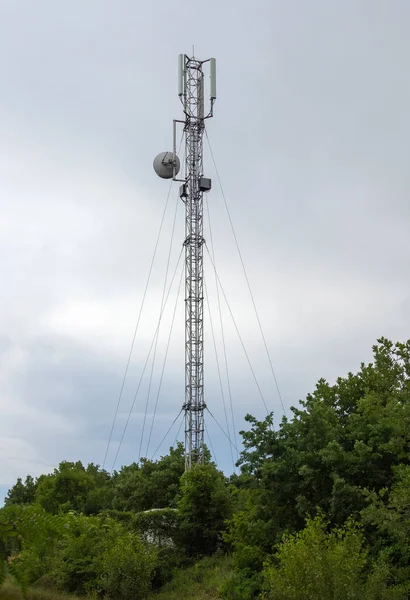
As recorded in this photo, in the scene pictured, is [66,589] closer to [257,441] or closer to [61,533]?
[257,441]

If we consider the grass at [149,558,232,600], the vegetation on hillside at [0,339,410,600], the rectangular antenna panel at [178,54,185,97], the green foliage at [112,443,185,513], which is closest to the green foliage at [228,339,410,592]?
the vegetation on hillside at [0,339,410,600]

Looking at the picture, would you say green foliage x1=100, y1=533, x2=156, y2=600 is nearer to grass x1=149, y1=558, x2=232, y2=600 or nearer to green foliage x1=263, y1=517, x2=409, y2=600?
grass x1=149, y1=558, x2=232, y2=600

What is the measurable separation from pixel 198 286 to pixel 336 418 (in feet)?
42.4

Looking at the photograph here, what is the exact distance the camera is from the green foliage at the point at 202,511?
28344 mm

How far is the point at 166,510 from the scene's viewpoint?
2892cm

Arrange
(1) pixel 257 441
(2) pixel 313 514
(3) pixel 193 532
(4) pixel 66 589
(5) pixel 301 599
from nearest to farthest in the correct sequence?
(5) pixel 301 599
(2) pixel 313 514
(1) pixel 257 441
(4) pixel 66 589
(3) pixel 193 532

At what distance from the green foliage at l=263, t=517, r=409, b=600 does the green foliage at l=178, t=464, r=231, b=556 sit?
1203cm

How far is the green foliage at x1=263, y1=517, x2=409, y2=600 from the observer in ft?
48.5

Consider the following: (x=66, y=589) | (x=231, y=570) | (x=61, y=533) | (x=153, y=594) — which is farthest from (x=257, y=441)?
(x=61, y=533)

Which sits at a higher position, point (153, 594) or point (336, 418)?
point (336, 418)

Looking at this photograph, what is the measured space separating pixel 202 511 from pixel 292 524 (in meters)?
8.21

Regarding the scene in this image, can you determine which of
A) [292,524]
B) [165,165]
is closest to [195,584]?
[292,524]

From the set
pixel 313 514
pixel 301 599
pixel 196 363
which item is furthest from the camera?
pixel 196 363

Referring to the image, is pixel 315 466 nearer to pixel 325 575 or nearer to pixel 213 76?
pixel 325 575
